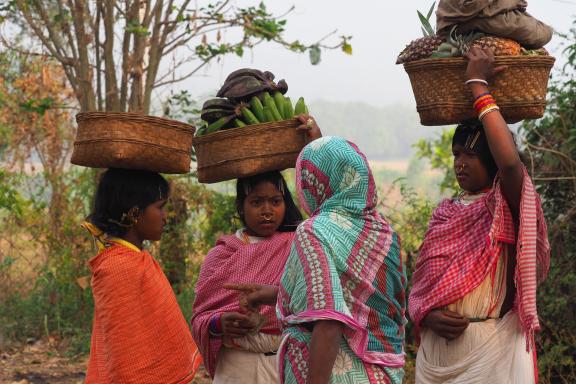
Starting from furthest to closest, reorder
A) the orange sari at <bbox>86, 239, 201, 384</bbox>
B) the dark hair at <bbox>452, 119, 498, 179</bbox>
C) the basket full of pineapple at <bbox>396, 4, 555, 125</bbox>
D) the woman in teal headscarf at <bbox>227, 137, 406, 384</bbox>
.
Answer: the dark hair at <bbox>452, 119, 498, 179</bbox>
the basket full of pineapple at <bbox>396, 4, 555, 125</bbox>
the orange sari at <bbox>86, 239, 201, 384</bbox>
the woman in teal headscarf at <bbox>227, 137, 406, 384</bbox>

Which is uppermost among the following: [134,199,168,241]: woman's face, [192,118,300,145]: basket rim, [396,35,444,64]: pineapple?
[396,35,444,64]: pineapple

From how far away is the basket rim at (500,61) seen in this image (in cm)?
389

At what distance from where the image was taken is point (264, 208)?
449cm

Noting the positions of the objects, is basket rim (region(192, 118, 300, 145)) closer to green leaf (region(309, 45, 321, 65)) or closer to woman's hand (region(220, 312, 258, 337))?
woman's hand (region(220, 312, 258, 337))

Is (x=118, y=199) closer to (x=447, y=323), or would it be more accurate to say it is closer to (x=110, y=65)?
(x=447, y=323)

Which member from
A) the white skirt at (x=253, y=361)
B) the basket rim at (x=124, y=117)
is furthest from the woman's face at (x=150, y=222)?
the white skirt at (x=253, y=361)

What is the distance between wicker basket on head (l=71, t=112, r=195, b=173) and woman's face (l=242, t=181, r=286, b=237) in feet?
1.79

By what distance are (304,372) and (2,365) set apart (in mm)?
5437

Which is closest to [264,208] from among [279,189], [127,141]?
[279,189]

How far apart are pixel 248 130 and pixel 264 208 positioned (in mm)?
434

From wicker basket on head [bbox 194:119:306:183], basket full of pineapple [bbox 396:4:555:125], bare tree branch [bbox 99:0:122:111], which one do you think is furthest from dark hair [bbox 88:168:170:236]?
bare tree branch [bbox 99:0:122:111]

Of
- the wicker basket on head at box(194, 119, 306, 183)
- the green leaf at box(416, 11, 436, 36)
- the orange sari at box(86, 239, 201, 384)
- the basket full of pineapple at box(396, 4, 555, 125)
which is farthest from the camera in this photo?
the green leaf at box(416, 11, 436, 36)

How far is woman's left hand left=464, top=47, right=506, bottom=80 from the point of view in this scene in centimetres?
386

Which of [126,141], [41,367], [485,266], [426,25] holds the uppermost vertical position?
[426,25]
